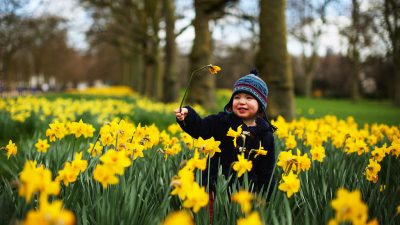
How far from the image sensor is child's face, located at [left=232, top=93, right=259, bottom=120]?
2600 millimetres

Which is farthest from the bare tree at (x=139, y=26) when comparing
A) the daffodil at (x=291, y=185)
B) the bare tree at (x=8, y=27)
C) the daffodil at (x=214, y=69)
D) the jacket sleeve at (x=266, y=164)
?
the daffodil at (x=291, y=185)

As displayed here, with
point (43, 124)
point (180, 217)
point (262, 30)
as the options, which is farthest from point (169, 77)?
point (180, 217)

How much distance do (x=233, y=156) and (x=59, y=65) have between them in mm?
38517

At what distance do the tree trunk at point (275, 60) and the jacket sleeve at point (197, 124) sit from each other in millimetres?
3628

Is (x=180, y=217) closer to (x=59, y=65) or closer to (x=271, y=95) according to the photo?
(x=271, y=95)

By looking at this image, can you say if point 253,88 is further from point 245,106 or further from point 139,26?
point 139,26

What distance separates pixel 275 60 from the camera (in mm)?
6121

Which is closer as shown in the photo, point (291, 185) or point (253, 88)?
point (291, 185)

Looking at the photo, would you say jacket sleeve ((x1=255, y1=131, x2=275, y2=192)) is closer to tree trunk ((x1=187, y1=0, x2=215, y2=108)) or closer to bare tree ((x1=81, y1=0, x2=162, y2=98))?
tree trunk ((x1=187, y1=0, x2=215, y2=108))

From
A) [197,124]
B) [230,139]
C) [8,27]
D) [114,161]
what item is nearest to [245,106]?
[230,139]

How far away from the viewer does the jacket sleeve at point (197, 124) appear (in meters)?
2.47

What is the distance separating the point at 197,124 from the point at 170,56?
33.4 feet

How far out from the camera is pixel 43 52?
106 feet

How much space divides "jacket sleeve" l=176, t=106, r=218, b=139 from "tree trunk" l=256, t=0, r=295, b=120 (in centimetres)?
363
